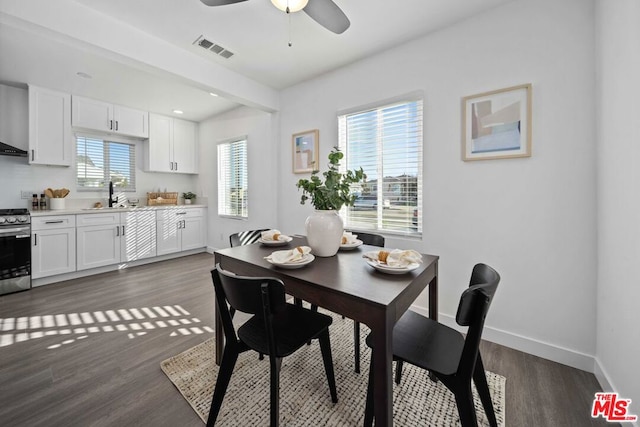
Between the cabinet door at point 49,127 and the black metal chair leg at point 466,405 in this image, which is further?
the cabinet door at point 49,127

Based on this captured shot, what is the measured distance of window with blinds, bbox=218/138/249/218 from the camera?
4.43 metres

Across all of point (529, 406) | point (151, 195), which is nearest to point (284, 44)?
point (529, 406)

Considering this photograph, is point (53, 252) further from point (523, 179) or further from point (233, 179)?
point (523, 179)

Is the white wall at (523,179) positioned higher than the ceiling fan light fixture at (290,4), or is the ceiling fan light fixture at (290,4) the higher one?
the ceiling fan light fixture at (290,4)

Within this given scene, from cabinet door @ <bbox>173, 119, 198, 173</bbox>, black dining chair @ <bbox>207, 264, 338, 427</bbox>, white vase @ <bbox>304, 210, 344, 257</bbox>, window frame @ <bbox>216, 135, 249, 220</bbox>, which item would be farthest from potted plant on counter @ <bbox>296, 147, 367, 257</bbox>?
cabinet door @ <bbox>173, 119, 198, 173</bbox>

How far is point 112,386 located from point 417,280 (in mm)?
1928

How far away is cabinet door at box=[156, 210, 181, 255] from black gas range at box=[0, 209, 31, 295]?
1518 mm

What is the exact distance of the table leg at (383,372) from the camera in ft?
3.10

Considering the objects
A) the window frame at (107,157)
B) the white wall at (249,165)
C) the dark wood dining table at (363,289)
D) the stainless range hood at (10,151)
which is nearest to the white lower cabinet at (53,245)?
the stainless range hood at (10,151)

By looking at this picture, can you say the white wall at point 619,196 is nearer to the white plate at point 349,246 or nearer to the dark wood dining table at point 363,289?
the dark wood dining table at point 363,289

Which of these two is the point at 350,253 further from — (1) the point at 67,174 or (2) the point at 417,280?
(1) the point at 67,174

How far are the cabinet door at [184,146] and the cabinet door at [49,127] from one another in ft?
4.91

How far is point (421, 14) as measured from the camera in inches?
84.6

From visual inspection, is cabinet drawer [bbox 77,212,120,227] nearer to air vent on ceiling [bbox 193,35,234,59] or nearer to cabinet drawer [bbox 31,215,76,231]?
cabinet drawer [bbox 31,215,76,231]
